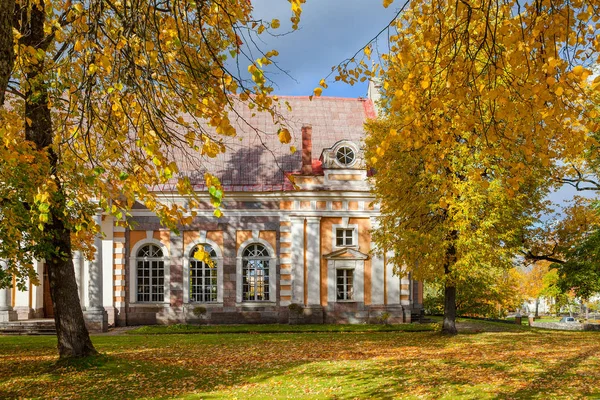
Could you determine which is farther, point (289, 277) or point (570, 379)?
point (289, 277)

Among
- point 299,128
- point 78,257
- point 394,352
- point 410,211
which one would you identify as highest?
point 299,128

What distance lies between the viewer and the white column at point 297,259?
24.1 meters

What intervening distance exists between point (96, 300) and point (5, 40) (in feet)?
61.1

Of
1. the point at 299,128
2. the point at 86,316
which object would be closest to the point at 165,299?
the point at 86,316

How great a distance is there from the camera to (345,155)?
80.2ft

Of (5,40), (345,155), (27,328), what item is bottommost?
(27,328)

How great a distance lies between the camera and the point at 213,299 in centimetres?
2450

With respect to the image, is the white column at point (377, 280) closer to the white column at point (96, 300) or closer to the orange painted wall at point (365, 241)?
the orange painted wall at point (365, 241)

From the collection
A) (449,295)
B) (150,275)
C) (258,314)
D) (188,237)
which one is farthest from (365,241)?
(150,275)

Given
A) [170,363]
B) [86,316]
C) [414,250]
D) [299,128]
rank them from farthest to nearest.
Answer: [299,128]
[86,316]
[414,250]
[170,363]

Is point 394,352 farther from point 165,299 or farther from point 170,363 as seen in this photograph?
point 165,299

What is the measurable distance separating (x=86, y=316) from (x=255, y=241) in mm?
7323

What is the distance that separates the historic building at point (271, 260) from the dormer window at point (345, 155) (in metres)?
0.04

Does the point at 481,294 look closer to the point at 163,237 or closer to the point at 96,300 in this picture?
the point at 163,237
